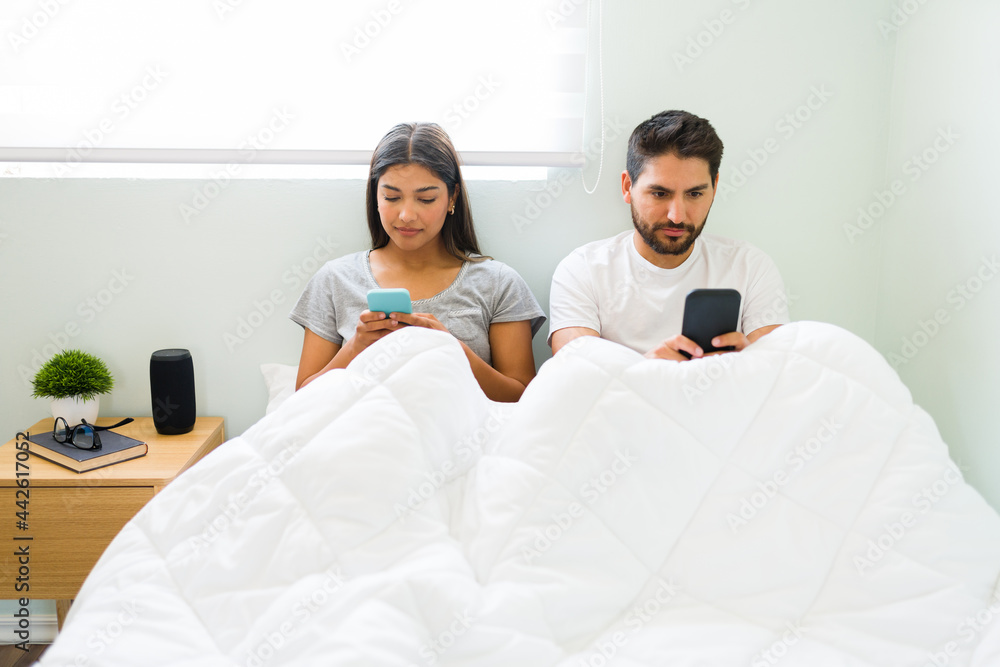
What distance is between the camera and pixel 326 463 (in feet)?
3.16

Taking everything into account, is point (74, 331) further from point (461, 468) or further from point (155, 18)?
point (461, 468)

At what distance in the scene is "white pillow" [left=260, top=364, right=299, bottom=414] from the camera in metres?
1.65

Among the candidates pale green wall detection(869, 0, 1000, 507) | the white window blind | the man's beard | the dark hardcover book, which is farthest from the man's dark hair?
the dark hardcover book

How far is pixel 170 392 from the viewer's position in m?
1.58

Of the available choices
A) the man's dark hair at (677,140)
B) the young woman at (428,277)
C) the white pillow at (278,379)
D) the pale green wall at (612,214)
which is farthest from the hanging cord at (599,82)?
the white pillow at (278,379)

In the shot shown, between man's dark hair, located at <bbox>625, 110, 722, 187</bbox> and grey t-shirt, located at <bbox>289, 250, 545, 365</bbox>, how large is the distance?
44 centimetres

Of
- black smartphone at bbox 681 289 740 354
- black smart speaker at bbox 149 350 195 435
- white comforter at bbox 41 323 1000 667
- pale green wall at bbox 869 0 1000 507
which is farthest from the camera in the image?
black smart speaker at bbox 149 350 195 435

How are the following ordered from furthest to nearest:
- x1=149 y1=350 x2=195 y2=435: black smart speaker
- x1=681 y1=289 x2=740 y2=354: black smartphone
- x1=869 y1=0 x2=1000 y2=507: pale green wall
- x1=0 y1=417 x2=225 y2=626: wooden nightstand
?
1. x1=149 y1=350 x2=195 y2=435: black smart speaker
2. x1=869 y1=0 x2=1000 y2=507: pale green wall
3. x1=0 y1=417 x2=225 y2=626: wooden nightstand
4. x1=681 y1=289 x2=740 y2=354: black smartphone

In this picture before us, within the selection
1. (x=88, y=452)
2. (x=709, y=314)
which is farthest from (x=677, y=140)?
(x=88, y=452)

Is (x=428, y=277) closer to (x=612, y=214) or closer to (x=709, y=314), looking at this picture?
(x=612, y=214)

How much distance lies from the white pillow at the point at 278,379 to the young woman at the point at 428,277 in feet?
0.23

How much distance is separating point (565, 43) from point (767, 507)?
1.26 meters

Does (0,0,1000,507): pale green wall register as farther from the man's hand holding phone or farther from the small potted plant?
the man's hand holding phone

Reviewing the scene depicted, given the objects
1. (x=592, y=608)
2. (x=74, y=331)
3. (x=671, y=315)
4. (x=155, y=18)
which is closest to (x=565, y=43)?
(x=671, y=315)
